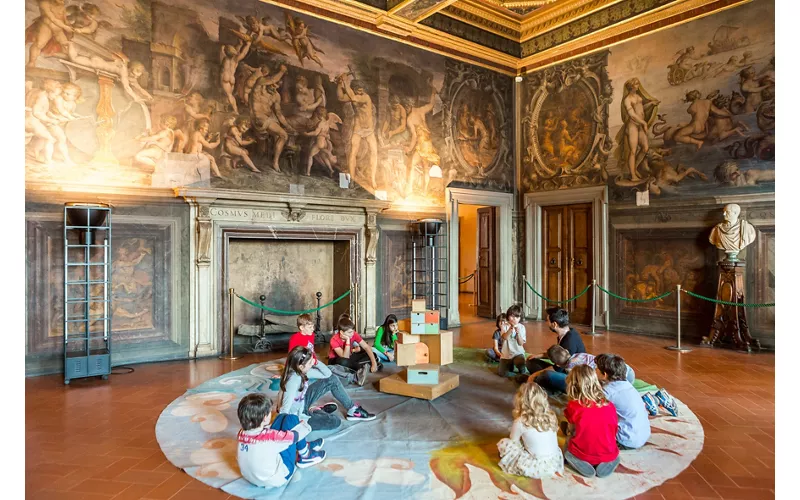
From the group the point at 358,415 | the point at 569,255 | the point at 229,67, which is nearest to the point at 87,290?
the point at 229,67

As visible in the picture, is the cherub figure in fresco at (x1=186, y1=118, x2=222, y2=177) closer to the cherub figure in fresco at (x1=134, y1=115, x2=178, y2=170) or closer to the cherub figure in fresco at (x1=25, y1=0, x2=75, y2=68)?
the cherub figure in fresco at (x1=134, y1=115, x2=178, y2=170)

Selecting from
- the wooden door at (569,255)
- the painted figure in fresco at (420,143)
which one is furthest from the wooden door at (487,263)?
the painted figure in fresco at (420,143)

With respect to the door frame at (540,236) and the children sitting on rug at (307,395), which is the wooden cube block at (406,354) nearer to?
the children sitting on rug at (307,395)

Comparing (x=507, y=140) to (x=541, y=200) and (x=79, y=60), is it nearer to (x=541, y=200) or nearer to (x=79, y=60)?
(x=541, y=200)

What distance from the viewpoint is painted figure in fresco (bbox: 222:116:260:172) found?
24.9 ft

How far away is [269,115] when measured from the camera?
313 inches

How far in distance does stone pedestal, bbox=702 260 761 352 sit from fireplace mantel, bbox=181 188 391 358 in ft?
20.8

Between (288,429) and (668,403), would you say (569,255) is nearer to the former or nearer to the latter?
→ (668,403)

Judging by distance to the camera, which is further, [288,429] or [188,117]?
[188,117]

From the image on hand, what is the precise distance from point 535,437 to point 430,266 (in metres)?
6.63

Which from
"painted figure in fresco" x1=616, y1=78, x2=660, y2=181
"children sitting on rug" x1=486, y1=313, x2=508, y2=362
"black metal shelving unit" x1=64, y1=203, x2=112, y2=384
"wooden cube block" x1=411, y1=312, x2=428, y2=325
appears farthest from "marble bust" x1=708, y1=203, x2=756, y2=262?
"black metal shelving unit" x1=64, y1=203, x2=112, y2=384

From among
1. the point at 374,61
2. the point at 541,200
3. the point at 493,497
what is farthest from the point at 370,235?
the point at 493,497

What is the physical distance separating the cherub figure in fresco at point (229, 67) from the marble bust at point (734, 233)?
26.7 ft

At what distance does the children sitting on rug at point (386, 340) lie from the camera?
261 inches
